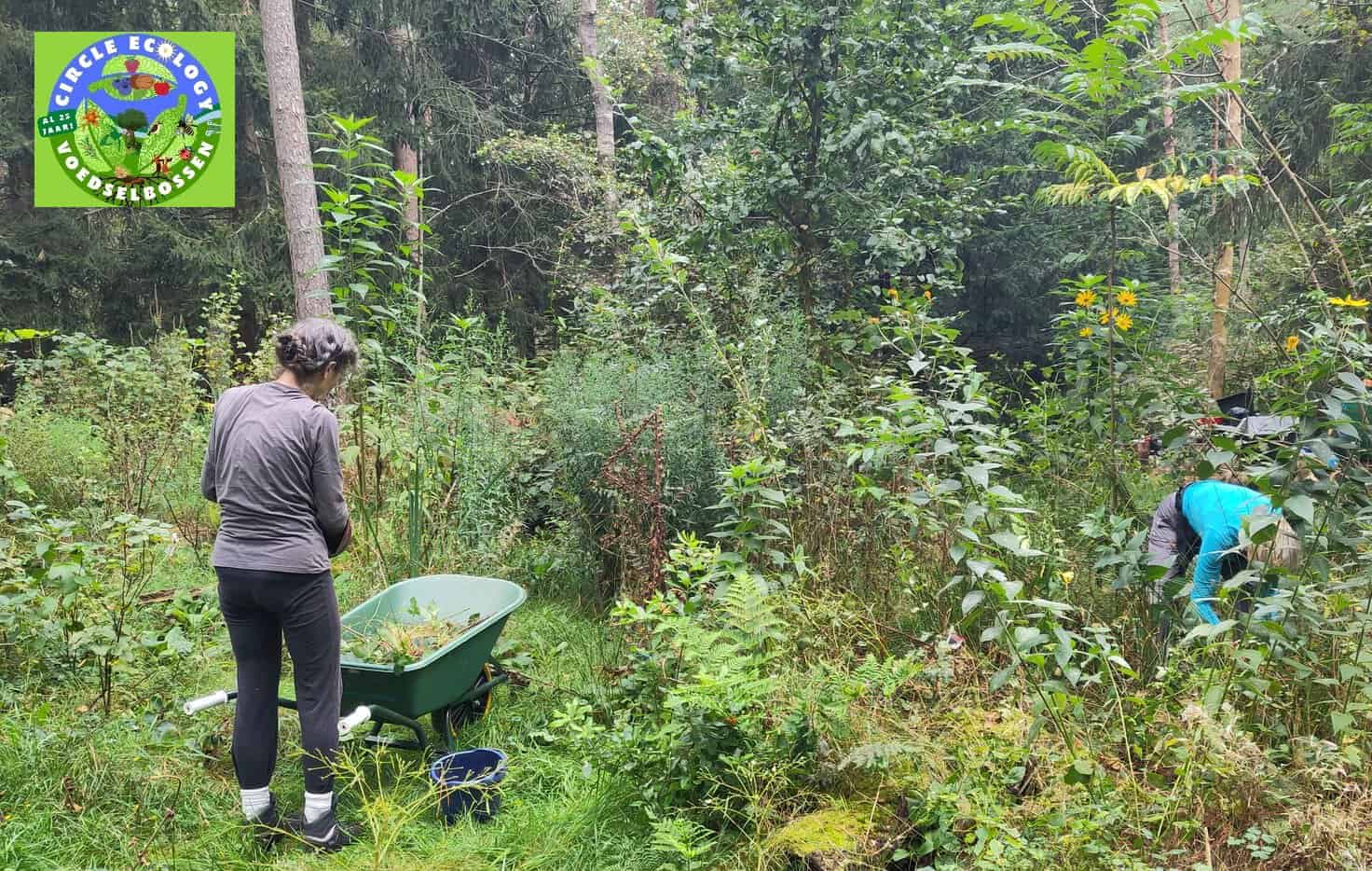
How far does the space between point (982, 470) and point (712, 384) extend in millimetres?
2915

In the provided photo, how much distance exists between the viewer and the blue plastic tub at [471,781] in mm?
3186

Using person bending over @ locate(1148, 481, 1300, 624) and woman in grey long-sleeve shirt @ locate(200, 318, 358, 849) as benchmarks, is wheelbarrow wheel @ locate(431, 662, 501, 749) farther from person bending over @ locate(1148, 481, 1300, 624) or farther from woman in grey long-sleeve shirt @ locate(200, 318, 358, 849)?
person bending over @ locate(1148, 481, 1300, 624)

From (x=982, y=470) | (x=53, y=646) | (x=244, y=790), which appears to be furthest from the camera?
(x=53, y=646)

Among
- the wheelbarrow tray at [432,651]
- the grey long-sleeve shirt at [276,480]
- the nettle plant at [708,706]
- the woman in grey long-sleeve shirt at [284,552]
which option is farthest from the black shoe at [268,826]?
the nettle plant at [708,706]

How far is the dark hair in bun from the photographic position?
3.08m

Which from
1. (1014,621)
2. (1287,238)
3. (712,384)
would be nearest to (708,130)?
(712,384)

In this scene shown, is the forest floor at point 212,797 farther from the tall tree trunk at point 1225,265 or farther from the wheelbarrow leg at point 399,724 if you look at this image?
the tall tree trunk at point 1225,265

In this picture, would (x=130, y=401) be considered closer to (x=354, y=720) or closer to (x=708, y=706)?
(x=354, y=720)

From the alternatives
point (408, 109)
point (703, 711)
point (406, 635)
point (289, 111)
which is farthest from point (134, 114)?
point (703, 711)

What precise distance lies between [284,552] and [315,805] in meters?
0.88

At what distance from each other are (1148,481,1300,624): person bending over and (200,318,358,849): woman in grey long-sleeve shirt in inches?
115

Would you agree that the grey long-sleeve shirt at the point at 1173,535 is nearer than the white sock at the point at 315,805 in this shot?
No

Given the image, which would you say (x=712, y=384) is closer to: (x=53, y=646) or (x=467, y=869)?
(x=467, y=869)

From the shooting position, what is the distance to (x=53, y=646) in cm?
404
